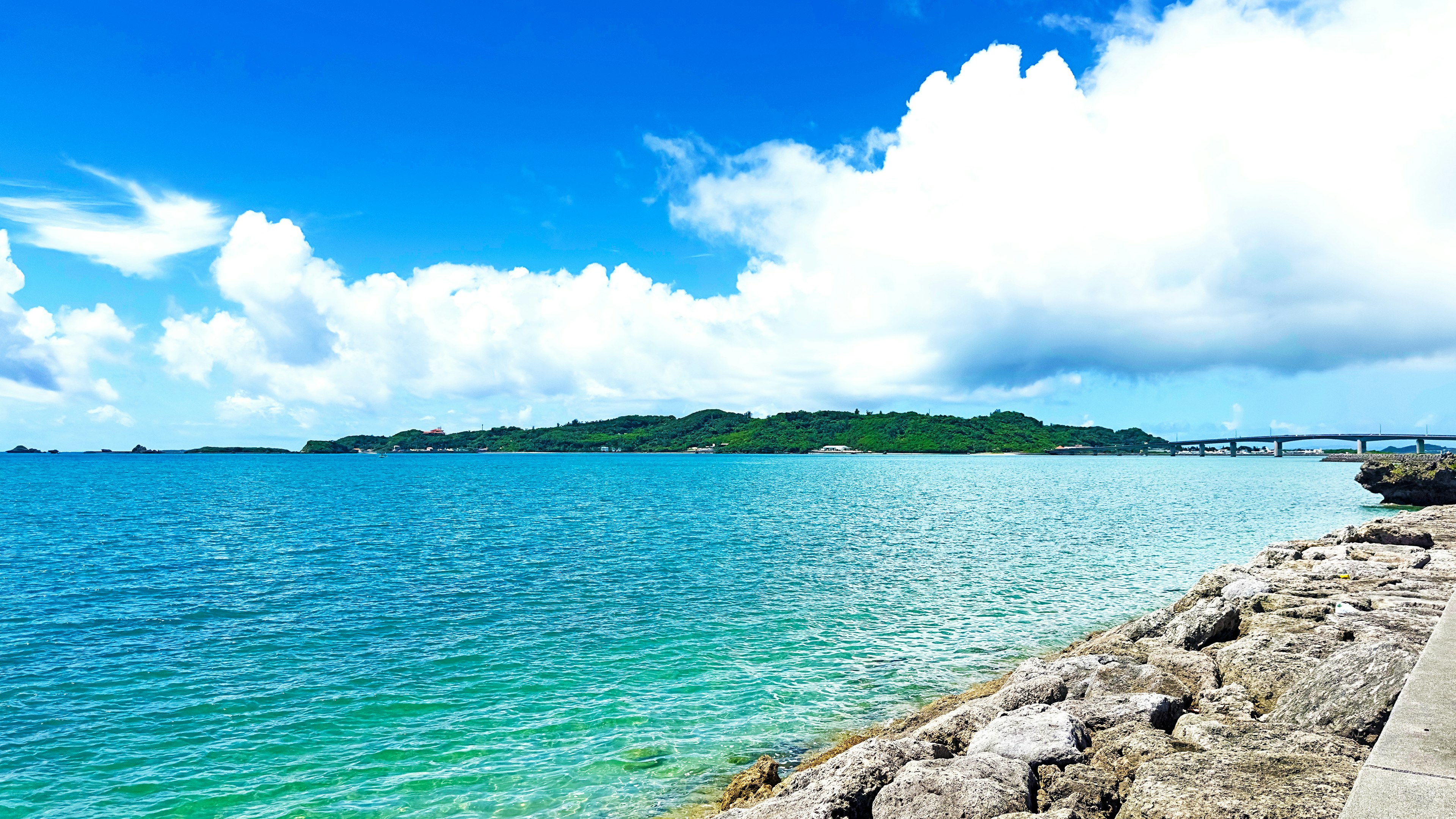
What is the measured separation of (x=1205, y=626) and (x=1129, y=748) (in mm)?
7423

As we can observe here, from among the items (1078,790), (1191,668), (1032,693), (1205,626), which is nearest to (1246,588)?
(1205,626)

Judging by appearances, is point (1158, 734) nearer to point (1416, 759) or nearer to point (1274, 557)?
point (1416, 759)

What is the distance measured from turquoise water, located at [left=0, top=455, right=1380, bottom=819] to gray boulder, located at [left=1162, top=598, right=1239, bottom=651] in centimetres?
433

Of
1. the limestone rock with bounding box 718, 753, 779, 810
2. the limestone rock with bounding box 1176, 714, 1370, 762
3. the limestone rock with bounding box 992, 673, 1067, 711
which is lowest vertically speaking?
the limestone rock with bounding box 718, 753, 779, 810

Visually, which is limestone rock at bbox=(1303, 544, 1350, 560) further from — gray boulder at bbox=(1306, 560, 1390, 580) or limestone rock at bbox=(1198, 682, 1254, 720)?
limestone rock at bbox=(1198, 682, 1254, 720)

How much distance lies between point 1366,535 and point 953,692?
22276 millimetres

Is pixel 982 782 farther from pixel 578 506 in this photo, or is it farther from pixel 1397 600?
pixel 578 506

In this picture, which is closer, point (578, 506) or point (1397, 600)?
point (1397, 600)

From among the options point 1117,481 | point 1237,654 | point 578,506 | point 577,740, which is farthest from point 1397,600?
point 1117,481

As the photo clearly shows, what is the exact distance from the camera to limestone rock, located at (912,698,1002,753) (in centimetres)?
1159

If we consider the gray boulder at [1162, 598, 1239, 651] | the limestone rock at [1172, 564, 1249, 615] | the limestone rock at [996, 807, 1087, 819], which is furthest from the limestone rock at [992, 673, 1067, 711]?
the limestone rock at [1172, 564, 1249, 615]

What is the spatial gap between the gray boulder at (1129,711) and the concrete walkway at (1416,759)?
2.70 m

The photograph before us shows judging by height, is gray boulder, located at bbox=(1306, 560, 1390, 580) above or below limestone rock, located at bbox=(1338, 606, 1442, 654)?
below

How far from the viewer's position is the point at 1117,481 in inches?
4747
